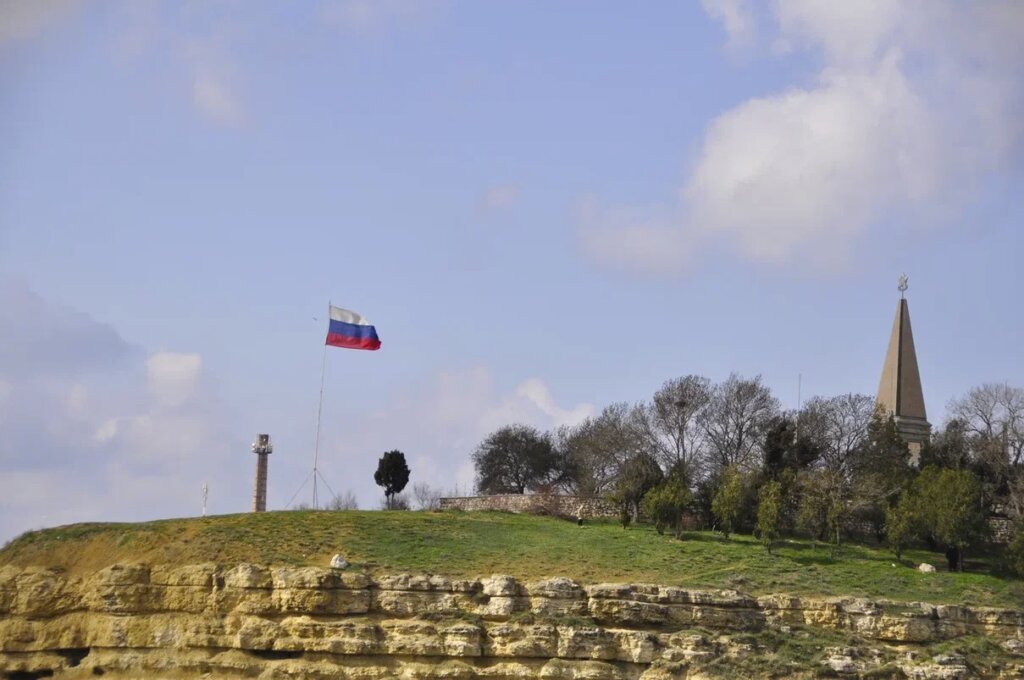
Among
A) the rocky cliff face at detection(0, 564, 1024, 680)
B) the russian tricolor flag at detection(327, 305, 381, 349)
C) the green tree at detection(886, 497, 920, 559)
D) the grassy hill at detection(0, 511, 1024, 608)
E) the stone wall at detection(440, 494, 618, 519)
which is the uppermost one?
the russian tricolor flag at detection(327, 305, 381, 349)

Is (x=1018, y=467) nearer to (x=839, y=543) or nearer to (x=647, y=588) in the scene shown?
(x=839, y=543)

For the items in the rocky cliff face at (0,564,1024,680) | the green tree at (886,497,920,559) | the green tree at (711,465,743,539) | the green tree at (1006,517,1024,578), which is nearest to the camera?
the rocky cliff face at (0,564,1024,680)

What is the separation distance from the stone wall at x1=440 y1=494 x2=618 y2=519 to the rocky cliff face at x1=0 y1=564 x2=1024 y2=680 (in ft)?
55.8

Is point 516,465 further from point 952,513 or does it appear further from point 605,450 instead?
point 952,513

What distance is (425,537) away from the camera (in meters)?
49.0

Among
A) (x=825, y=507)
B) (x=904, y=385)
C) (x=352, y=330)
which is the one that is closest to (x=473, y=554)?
(x=352, y=330)

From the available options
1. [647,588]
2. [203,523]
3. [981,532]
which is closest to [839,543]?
[981,532]

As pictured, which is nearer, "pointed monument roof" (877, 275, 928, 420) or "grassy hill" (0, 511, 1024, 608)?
"grassy hill" (0, 511, 1024, 608)

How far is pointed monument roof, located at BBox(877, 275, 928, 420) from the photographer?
72250 millimetres

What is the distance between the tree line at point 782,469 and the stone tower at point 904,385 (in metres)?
1.78

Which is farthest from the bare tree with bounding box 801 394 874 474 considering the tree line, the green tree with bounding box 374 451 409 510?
the green tree with bounding box 374 451 409 510

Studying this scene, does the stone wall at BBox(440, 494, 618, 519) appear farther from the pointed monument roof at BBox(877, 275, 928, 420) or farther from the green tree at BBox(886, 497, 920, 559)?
the pointed monument roof at BBox(877, 275, 928, 420)

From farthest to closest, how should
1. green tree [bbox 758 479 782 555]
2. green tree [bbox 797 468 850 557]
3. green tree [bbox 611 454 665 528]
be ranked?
green tree [bbox 611 454 665 528]
green tree [bbox 797 468 850 557]
green tree [bbox 758 479 782 555]

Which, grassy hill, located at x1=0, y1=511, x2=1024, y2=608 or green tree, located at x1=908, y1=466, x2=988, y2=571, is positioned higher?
green tree, located at x1=908, y1=466, x2=988, y2=571
